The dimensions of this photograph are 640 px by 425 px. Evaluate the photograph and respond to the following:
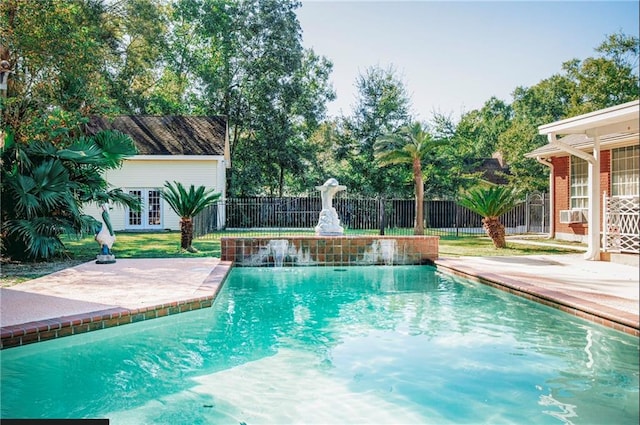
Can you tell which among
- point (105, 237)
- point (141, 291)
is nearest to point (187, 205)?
point (105, 237)

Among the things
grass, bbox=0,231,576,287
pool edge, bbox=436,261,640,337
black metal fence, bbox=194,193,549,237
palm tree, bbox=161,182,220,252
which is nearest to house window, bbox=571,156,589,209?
grass, bbox=0,231,576,287

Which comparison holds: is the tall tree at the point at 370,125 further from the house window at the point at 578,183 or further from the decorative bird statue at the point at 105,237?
the decorative bird statue at the point at 105,237

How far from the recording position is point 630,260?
121 centimetres

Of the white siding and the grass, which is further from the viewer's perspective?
the white siding

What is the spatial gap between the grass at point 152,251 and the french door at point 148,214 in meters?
3.86

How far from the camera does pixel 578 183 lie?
16.2 meters

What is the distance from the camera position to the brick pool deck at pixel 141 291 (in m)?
5.33

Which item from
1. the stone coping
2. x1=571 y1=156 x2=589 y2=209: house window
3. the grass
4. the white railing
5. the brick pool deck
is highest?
x1=571 y1=156 x2=589 y2=209: house window

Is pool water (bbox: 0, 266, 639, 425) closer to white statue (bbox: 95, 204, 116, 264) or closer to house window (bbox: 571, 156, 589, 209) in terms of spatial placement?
white statue (bbox: 95, 204, 116, 264)

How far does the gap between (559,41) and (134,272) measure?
945cm

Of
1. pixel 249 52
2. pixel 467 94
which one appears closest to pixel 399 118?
pixel 249 52

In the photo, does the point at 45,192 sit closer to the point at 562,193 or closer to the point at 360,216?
the point at 562,193

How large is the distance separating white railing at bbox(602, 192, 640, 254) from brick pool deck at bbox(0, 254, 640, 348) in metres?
0.59

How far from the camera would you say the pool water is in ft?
11.2
